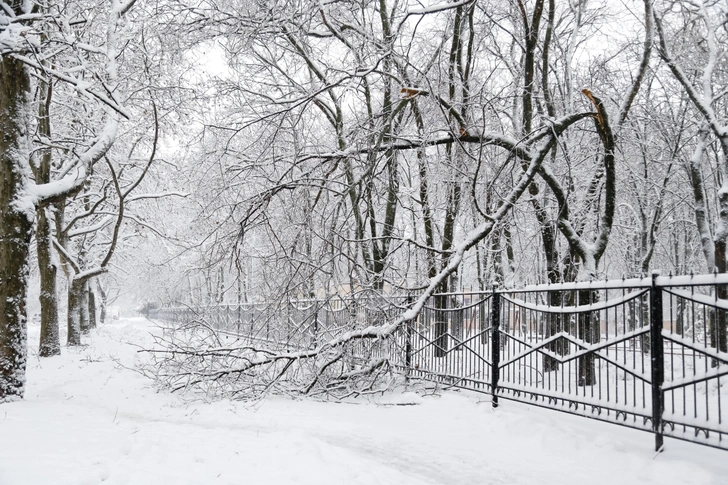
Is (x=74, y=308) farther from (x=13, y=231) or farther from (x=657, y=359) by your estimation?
(x=657, y=359)

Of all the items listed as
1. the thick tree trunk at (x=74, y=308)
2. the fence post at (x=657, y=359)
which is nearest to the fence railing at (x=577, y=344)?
the fence post at (x=657, y=359)

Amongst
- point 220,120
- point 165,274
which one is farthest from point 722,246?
point 165,274

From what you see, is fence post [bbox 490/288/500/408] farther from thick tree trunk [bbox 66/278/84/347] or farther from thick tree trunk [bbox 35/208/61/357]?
thick tree trunk [bbox 66/278/84/347]

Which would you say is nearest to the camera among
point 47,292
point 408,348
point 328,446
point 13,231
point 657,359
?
point 657,359

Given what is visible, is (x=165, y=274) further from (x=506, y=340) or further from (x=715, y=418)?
(x=715, y=418)

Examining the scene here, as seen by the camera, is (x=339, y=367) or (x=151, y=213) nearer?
(x=339, y=367)

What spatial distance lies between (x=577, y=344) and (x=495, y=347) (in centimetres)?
157

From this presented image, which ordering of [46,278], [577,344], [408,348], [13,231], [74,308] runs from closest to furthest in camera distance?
[577,344], [13,231], [408,348], [46,278], [74,308]

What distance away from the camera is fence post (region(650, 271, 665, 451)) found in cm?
500

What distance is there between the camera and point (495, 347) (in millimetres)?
7484

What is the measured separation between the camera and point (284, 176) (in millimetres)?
8531

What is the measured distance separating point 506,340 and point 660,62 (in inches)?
480

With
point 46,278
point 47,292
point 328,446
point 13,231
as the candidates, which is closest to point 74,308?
point 47,292

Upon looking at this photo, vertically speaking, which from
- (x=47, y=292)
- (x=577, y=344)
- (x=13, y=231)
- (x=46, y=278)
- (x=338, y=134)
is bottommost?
(x=577, y=344)
